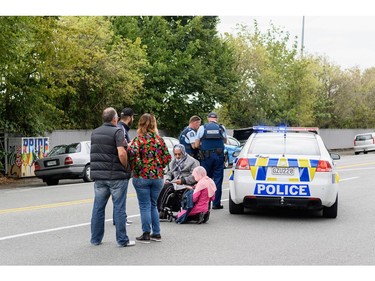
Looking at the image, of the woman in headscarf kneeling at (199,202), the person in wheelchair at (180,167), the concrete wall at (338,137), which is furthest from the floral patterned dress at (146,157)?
the concrete wall at (338,137)

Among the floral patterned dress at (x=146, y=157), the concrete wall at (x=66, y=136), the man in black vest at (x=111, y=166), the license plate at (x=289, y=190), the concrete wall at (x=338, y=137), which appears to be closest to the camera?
the man in black vest at (x=111, y=166)

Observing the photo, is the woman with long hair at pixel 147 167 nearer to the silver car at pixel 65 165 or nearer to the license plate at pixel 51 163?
the silver car at pixel 65 165

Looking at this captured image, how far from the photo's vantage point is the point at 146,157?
954 cm

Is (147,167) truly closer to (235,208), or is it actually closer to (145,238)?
(145,238)

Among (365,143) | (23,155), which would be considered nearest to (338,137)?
(365,143)

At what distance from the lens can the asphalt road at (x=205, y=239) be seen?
27.6 feet

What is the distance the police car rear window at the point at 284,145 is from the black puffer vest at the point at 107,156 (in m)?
3.58

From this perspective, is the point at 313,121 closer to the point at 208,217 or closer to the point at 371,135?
the point at 371,135

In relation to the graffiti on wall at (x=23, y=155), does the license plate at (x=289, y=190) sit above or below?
above

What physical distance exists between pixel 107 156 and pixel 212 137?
432 centimetres

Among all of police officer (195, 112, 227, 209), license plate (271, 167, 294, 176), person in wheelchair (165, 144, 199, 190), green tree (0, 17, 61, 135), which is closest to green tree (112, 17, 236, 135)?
green tree (0, 17, 61, 135)

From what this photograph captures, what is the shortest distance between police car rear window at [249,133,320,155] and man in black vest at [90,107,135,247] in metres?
3.53

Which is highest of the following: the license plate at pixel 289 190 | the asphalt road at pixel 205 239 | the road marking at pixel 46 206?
the license plate at pixel 289 190
